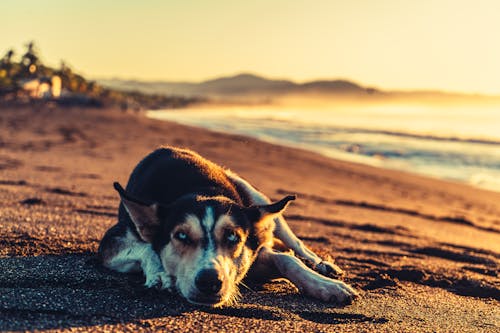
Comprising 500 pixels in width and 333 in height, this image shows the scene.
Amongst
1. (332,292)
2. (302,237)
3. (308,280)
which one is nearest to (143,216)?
(308,280)

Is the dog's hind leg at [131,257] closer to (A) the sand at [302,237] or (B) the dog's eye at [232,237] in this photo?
(A) the sand at [302,237]

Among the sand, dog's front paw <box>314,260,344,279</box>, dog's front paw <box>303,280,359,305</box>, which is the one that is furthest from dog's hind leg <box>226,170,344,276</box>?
dog's front paw <box>303,280,359,305</box>

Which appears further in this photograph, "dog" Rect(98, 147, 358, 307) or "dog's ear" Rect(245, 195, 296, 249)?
"dog's ear" Rect(245, 195, 296, 249)

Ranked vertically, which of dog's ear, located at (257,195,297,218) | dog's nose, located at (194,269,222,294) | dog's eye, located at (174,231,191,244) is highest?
dog's ear, located at (257,195,297,218)

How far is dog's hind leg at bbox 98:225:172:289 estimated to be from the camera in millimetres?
4289

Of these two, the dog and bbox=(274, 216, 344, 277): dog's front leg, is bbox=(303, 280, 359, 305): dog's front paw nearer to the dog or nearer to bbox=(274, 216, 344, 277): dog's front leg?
the dog

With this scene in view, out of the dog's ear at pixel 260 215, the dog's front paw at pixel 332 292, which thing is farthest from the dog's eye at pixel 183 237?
the dog's front paw at pixel 332 292

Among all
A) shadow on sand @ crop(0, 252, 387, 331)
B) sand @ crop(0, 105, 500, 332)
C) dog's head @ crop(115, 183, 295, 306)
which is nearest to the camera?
shadow on sand @ crop(0, 252, 387, 331)

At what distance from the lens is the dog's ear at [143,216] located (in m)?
4.20

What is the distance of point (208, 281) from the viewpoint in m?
3.80

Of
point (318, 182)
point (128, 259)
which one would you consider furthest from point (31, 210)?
point (318, 182)

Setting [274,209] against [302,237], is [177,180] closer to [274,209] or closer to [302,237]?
[274,209]

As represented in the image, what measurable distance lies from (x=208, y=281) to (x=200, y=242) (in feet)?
1.18

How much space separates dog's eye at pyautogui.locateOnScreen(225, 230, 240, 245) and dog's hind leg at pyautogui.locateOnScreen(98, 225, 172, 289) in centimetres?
54
